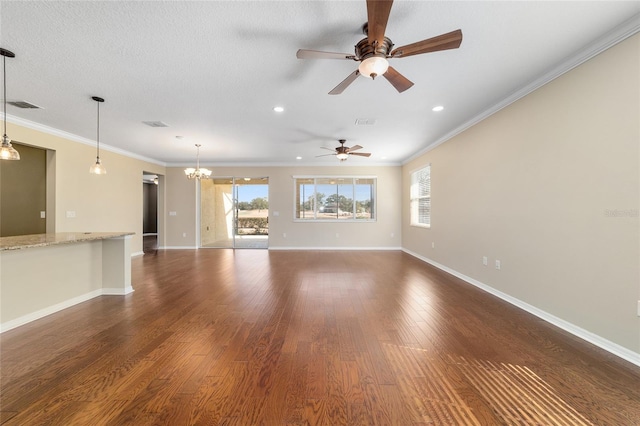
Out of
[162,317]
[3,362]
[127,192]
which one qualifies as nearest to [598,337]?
[162,317]

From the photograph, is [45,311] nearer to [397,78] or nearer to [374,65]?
[374,65]

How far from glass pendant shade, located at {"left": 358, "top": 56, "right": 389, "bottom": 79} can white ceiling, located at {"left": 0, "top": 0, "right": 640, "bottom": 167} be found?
34cm

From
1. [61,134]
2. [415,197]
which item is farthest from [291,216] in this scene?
[61,134]

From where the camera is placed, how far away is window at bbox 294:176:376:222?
778 centimetres

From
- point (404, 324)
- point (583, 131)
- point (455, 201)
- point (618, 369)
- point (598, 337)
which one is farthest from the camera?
point (455, 201)

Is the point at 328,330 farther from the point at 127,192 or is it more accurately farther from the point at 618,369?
the point at 127,192

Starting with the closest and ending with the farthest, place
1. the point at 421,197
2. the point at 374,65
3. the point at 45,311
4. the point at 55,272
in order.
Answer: the point at 374,65, the point at 45,311, the point at 55,272, the point at 421,197

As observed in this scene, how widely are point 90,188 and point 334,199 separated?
5910 mm

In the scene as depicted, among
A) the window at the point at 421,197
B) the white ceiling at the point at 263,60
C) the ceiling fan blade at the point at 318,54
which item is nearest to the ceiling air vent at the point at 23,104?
the white ceiling at the point at 263,60

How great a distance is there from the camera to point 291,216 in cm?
775

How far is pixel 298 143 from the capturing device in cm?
545

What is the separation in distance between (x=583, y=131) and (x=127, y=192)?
27.2 ft

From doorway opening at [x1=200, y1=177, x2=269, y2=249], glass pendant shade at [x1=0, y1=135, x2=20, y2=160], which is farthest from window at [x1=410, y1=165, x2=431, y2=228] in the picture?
glass pendant shade at [x1=0, y1=135, x2=20, y2=160]

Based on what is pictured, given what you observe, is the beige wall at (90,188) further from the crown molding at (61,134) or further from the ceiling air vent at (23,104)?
the ceiling air vent at (23,104)
